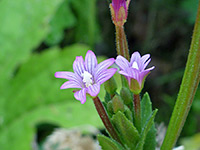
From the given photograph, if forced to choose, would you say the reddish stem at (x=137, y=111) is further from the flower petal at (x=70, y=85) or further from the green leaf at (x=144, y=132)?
the flower petal at (x=70, y=85)

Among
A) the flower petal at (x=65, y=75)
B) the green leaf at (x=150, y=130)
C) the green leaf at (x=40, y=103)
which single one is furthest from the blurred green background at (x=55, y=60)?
the flower petal at (x=65, y=75)

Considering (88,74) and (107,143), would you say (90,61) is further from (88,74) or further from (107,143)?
(107,143)

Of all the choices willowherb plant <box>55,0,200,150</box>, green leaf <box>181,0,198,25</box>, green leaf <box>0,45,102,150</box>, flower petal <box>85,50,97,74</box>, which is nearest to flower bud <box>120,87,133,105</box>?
willowherb plant <box>55,0,200,150</box>

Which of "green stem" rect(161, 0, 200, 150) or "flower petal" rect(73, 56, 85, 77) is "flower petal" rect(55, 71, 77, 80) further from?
"green stem" rect(161, 0, 200, 150)

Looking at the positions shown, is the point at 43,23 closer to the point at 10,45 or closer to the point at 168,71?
the point at 10,45

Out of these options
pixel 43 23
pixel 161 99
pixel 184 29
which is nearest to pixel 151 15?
pixel 184 29

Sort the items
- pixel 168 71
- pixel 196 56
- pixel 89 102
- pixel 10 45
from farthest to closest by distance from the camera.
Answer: pixel 168 71
pixel 10 45
pixel 89 102
pixel 196 56
